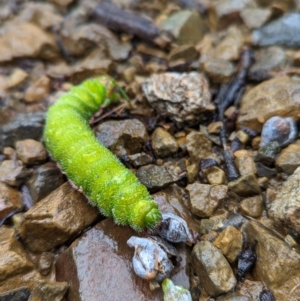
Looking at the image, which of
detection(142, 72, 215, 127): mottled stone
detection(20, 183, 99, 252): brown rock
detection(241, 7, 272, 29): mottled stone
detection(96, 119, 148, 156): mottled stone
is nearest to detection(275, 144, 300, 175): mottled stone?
detection(142, 72, 215, 127): mottled stone

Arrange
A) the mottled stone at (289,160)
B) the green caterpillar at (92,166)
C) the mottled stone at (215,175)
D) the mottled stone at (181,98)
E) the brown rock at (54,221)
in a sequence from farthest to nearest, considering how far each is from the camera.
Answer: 1. the mottled stone at (181,98)
2. the mottled stone at (215,175)
3. the mottled stone at (289,160)
4. the brown rock at (54,221)
5. the green caterpillar at (92,166)

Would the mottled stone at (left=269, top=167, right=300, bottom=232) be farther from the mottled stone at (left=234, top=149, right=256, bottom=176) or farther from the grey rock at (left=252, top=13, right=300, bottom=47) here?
the grey rock at (left=252, top=13, right=300, bottom=47)

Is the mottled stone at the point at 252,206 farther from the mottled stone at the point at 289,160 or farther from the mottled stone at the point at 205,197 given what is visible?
the mottled stone at the point at 289,160

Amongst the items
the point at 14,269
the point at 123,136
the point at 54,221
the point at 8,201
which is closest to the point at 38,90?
the point at 123,136

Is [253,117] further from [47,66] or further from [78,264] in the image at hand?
[47,66]

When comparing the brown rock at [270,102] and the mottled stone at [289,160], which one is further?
the brown rock at [270,102]

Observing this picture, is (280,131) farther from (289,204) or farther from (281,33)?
(281,33)

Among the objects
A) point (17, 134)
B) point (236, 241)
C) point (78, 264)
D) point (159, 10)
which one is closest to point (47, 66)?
point (17, 134)

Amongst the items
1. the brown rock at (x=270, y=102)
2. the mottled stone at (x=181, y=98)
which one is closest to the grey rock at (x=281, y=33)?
the brown rock at (x=270, y=102)

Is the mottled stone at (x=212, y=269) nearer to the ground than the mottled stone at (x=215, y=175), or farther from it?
nearer to the ground
